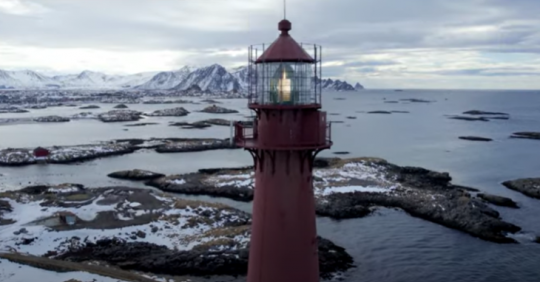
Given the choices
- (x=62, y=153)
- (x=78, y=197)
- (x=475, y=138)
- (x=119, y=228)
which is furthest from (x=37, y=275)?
(x=475, y=138)

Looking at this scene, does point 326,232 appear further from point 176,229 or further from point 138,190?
Answer: point 138,190

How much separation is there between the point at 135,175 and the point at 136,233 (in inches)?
719

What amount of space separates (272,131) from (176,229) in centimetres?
1834

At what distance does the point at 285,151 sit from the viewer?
8547mm

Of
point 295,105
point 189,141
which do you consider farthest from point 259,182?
point 189,141

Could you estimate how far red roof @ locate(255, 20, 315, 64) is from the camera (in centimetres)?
855

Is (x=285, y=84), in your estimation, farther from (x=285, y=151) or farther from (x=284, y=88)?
(x=285, y=151)

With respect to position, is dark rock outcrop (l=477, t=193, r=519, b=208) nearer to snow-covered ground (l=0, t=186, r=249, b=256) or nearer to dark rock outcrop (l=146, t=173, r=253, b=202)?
dark rock outcrop (l=146, t=173, r=253, b=202)

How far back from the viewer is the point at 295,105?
8445 mm

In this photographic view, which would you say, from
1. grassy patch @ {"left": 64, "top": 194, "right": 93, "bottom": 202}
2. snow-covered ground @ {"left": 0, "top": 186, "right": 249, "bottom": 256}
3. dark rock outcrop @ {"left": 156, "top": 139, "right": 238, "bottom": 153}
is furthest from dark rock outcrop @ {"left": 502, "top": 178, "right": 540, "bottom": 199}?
grassy patch @ {"left": 64, "top": 194, "right": 93, "bottom": 202}

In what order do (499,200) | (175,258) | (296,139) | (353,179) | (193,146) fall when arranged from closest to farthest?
(296,139) < (175,258) < (499,200) < (353,179) < (193,146)

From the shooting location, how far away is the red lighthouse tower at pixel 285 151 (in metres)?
8.49

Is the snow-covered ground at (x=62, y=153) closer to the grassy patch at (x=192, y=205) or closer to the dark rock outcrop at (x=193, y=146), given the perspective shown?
the dark rock outcrop at (x=193, y=146)

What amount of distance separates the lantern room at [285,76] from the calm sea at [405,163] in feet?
45.3
